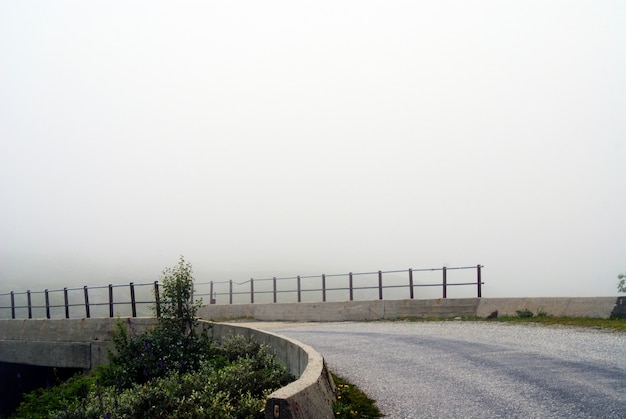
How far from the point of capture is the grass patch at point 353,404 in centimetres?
762

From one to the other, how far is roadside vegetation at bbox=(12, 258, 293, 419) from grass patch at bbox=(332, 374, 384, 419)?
892mm

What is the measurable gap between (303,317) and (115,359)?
12254 millimetres

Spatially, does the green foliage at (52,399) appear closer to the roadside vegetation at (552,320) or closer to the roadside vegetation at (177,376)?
the roadside vegetation at (177,376)

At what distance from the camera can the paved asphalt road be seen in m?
7.90

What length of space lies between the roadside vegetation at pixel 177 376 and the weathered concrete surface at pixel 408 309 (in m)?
9.19

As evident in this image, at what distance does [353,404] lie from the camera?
27.0ft

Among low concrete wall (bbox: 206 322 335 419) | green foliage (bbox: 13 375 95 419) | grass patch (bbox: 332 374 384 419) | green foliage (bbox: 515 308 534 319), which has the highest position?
low concrete wall (bbox: 206 322 335 419)

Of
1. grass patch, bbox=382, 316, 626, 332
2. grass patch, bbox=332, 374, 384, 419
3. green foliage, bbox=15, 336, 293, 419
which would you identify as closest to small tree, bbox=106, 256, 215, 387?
green foliage, bbox=15, 336, 293, 419

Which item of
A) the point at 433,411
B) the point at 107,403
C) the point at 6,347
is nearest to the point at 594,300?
the point at 433,411

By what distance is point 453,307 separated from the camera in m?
21.5

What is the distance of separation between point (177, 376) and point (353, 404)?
4.32m

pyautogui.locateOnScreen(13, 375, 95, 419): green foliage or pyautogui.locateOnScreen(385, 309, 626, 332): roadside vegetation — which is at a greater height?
pyautogui.locateOnScreen(385, 309, 626, 332): roadside vegetation

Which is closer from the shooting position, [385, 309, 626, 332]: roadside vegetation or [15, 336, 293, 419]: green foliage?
[15, 336, 293, 419]: green foliage

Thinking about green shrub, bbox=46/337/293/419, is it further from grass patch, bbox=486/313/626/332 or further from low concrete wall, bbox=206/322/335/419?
grass patch, bbox=486/313/626/332
